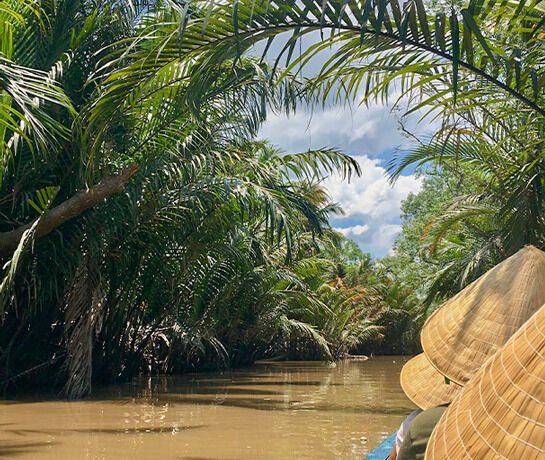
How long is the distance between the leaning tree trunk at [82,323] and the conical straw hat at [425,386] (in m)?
7.22

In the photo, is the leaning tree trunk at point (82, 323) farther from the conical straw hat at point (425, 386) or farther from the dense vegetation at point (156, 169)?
the conical straw hat at point (425, 386)

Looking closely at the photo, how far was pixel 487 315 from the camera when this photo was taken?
3031 mm

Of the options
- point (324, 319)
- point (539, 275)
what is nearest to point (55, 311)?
point (539, 275)

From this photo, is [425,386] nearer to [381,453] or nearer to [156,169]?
[381,453]

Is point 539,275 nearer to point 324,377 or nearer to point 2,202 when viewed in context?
point 2,202

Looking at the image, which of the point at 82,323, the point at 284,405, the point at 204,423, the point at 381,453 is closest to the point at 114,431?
the point at 204,423

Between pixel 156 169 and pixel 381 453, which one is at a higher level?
pixel 156 169

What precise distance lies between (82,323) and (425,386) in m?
7.52

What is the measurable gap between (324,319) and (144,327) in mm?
11258

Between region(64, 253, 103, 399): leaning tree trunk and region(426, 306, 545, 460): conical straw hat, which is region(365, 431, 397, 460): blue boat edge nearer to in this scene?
Result: region(426, 306, 545, 460): conical straw hat

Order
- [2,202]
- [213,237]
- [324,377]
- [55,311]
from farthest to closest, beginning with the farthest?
1. [324,377]
2. [213,237]
3. [55,311]
4. [2,202]

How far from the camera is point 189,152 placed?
10.9 metres

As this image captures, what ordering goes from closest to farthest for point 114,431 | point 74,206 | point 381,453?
point 381,453
point 114,431
point 74,206

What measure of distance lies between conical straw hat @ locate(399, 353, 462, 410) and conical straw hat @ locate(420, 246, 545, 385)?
684 mm
